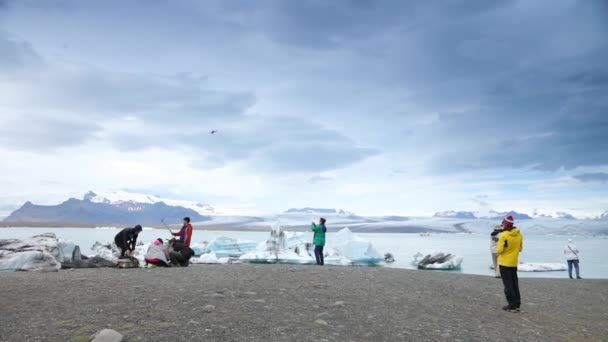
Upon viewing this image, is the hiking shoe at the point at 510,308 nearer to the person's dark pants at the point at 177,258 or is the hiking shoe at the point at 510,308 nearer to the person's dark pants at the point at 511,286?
the person's dark pants at the point at 511,286

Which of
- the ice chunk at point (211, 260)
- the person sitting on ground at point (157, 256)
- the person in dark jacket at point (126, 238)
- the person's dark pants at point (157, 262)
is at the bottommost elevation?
the ice chunk at point (211, 260)

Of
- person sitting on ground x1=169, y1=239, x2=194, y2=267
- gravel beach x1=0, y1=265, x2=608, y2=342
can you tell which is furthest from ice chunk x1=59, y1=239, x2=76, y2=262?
gravel beach x1=0, y1=265, x2=608, y2=342

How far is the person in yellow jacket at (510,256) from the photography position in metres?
10.9

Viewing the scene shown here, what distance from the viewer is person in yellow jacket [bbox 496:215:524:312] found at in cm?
1090

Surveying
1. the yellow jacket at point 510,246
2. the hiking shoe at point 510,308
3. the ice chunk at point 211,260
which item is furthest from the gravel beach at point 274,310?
the ice chunk at point 211,260

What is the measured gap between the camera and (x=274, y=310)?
9227 millimetres

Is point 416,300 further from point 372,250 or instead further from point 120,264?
point 372,250

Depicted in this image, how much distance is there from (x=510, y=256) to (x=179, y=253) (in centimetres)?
1069

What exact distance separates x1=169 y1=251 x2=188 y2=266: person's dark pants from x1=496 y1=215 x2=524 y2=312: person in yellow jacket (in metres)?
10.4

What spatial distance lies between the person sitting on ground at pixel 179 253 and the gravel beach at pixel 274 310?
225cm

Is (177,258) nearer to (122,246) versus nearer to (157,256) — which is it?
(157,256)

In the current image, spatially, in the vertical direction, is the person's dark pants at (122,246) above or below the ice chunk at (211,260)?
above

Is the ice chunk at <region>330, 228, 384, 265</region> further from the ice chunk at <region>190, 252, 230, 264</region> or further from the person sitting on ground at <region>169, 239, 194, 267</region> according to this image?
the person sitting on ground at <region>169, 239, 194, 267</region>

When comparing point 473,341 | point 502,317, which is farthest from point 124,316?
point 502,317
